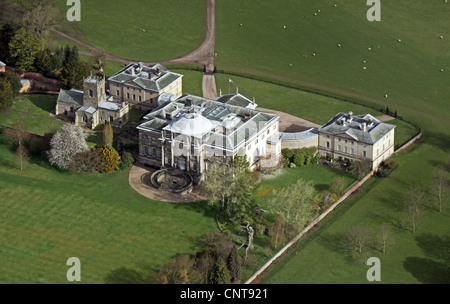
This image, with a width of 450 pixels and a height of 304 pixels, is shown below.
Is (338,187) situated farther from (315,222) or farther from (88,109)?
(88,109)

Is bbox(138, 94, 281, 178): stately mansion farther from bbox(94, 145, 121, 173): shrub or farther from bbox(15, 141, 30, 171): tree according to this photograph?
bbox(15, 141, 30, 171): tree

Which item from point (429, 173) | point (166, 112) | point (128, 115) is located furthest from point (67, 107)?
point (429, 173)

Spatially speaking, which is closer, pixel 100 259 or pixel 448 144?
pixel 100 259

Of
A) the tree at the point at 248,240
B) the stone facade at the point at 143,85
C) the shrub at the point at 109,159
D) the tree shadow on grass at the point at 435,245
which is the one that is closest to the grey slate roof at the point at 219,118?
the shrub at the point at 109,159

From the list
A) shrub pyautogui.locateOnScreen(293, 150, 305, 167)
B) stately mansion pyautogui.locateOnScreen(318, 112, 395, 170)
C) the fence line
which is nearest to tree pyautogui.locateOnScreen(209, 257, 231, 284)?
the fence line

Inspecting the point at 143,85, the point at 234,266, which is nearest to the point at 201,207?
the point at 234,266

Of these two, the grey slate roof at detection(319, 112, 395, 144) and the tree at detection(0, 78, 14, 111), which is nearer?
the grey slate roof at detection(319, 112, 395, 144)

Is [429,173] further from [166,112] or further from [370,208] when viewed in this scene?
[166,112]
